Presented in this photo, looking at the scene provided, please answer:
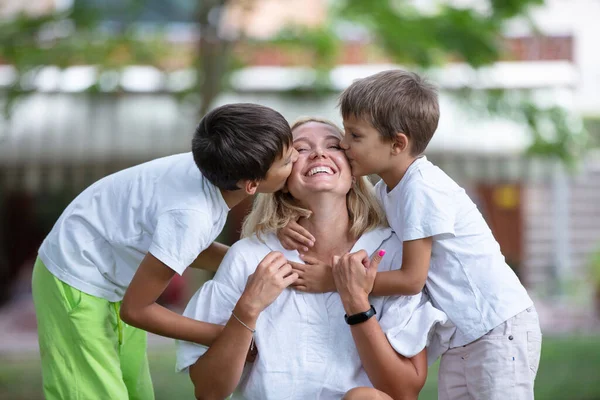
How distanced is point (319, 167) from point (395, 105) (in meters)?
0.39

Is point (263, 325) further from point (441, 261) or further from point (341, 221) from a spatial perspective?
point (441, 261)

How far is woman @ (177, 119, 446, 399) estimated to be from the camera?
314 cm

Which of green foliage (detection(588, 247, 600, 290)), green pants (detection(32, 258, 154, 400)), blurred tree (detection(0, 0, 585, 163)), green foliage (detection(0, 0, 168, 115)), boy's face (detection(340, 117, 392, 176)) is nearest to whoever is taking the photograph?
boy's face (detection(340, 117, 392, 176))

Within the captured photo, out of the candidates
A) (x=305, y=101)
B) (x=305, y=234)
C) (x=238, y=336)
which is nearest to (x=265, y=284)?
(x=238, y=336)

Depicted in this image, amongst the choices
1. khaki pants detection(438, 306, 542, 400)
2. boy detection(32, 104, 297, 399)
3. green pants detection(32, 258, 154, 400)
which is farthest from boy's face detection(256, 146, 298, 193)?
khaki pants detection(438, 306, 542, 400)

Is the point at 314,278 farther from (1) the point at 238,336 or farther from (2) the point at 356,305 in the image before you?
(1) the point at 238,336

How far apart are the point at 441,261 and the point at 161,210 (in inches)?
44.6

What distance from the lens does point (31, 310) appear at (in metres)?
14.2

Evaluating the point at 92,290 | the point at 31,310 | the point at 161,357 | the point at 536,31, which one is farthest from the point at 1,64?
the point at 92,290

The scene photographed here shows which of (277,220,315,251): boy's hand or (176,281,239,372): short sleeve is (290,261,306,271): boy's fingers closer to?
(277,220,315,251): boy's hand

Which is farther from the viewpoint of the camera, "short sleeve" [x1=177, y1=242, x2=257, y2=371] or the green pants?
the green pants

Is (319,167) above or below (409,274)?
above

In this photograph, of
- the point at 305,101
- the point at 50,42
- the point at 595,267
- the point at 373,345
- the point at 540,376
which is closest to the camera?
the point at 373,345

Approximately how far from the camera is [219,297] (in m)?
3.36
